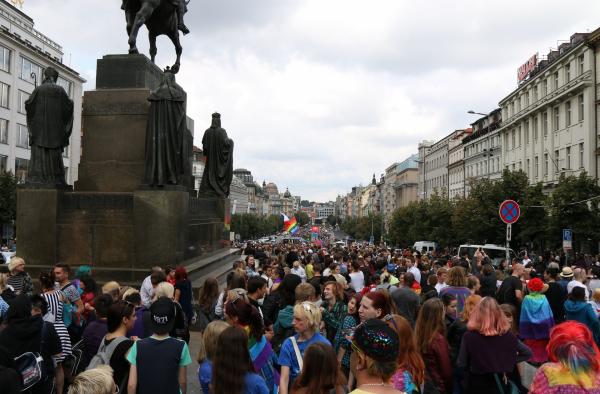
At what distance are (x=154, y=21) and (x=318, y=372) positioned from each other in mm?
12521

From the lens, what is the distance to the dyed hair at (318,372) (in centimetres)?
373

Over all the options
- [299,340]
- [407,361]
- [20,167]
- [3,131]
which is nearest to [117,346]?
[299,340]

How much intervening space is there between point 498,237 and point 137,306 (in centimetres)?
3831

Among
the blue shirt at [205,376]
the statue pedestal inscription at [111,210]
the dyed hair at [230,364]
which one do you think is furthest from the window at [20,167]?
the dyed hair at [230,364]

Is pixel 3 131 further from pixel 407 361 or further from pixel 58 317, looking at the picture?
pixel 407 361

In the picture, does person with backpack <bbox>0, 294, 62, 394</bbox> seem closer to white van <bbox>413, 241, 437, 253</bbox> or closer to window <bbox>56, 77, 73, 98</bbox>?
white van <bbox>413, 241, 437, 253</bbox>

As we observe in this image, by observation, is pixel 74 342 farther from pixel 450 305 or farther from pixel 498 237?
pixel 498 237

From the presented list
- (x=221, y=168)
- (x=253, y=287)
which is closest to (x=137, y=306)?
(x=253, y=287)

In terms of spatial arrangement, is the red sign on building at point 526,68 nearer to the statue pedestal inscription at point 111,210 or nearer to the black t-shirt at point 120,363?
the statue pedestal inscription at point 111,210

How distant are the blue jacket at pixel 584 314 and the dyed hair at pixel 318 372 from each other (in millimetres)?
6422

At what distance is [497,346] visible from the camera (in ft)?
17.3

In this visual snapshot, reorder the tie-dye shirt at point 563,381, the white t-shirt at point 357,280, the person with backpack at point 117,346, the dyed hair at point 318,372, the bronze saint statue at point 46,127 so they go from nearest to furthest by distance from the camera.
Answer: the tie-dye shirt at point 563,381, the dyed hair at point 318,372, the person with backpack at point 117,346, the bronze saint statue at point 46,127, the white t-shirt at point 357,280

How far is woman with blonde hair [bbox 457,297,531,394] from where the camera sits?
5.28 meters

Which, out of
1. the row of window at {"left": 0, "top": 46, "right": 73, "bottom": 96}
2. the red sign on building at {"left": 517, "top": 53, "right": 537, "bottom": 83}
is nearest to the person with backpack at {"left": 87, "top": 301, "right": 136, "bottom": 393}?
the row of window at {"left": 0, "top": 46, "right": 73, "bottom": 96}
